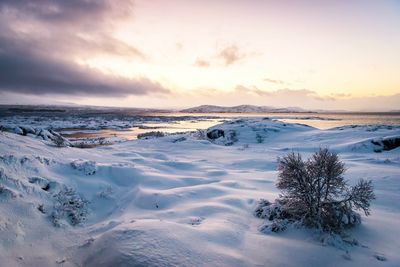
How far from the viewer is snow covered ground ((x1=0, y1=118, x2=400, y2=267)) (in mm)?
4219

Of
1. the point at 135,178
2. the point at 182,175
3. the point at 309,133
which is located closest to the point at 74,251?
the point at 135,178

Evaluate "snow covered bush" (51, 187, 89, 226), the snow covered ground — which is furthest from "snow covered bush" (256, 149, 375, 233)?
"snow covered bush" (51, 187, 89, 226)

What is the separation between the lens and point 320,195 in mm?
5105

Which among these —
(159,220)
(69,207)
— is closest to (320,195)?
(159,220)

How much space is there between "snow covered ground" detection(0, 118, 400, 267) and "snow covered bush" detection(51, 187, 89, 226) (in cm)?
8

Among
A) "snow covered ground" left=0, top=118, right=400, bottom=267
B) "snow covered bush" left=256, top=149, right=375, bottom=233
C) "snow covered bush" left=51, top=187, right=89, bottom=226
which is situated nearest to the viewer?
"snow covered ground" left=0, top=118, right=400, bottom=267

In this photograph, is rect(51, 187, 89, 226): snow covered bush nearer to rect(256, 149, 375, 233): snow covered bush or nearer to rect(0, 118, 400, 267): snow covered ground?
rect(0, 118, 400, 267): snow covered ground

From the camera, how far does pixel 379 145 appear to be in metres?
15.7

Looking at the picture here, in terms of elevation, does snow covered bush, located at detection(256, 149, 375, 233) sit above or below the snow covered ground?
above

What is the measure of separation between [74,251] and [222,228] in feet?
9.18

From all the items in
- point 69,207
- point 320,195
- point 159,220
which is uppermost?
point 320,195

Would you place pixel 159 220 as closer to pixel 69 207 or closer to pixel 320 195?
pixel 69 207

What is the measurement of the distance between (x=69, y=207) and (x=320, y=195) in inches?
228

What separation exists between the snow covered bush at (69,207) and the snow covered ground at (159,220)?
0.26ft
